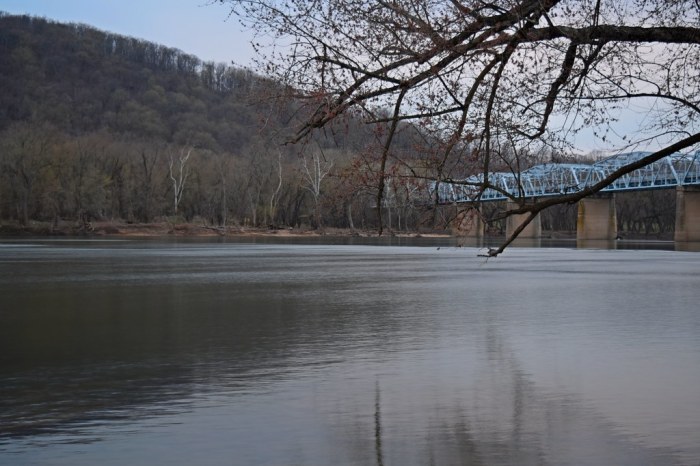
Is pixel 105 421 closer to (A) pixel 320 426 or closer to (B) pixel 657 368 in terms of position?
(A) pixel 320 426

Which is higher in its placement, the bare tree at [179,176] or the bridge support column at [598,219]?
the bare tree at [179,176]

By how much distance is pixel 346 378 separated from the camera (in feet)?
47.4

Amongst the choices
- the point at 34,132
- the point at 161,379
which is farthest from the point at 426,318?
the point at 34,132

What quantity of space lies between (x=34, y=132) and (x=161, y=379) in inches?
4998

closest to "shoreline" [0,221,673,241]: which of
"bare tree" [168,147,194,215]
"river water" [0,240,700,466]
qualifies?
"bare tree" [168,147,194,215]

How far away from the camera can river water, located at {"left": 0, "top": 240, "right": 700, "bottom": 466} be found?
10.0 meters

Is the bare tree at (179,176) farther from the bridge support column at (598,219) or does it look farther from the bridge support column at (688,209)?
the bridge support column at (688,209)

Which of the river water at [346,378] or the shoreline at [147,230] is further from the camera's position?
the shoreline at [147,230]

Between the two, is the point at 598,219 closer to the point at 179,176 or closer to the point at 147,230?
the point at 179,176

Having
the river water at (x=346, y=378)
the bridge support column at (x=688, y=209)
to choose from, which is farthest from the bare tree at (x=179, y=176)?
the river water at (x=346, y=378)

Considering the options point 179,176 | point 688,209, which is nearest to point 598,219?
point 688,209

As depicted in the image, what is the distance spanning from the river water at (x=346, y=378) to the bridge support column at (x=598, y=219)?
4235 inches

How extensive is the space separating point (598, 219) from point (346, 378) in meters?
127

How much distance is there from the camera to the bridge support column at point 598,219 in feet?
444
